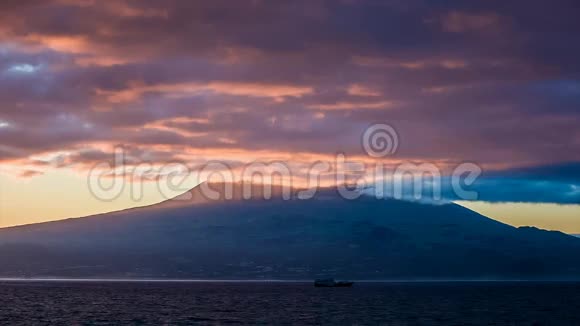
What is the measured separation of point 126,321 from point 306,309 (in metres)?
56.9

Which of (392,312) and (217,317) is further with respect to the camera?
(392,312)

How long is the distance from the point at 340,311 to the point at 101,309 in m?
54.8

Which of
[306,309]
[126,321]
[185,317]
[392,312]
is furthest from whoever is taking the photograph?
[306,309]

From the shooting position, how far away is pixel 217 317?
155000 mm

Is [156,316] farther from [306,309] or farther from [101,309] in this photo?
[306,309]

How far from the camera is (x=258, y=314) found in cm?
16750

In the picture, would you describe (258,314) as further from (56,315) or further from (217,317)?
(56,315)

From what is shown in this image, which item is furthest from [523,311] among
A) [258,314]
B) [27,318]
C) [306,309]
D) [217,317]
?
[27,318]

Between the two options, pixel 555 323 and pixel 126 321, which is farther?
pixel 555 323

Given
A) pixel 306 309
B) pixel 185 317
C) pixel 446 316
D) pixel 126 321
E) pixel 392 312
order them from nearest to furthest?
pixel 126 321
pixel 185 317
pixel 446 316
pixel 392 312
pixel 306 309

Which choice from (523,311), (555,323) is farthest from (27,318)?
(523,311)

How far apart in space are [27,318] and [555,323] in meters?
100

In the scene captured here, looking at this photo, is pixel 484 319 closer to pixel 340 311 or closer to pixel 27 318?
pixel 340 311

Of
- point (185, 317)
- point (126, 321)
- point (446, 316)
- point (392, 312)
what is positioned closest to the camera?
point (126, 321)
